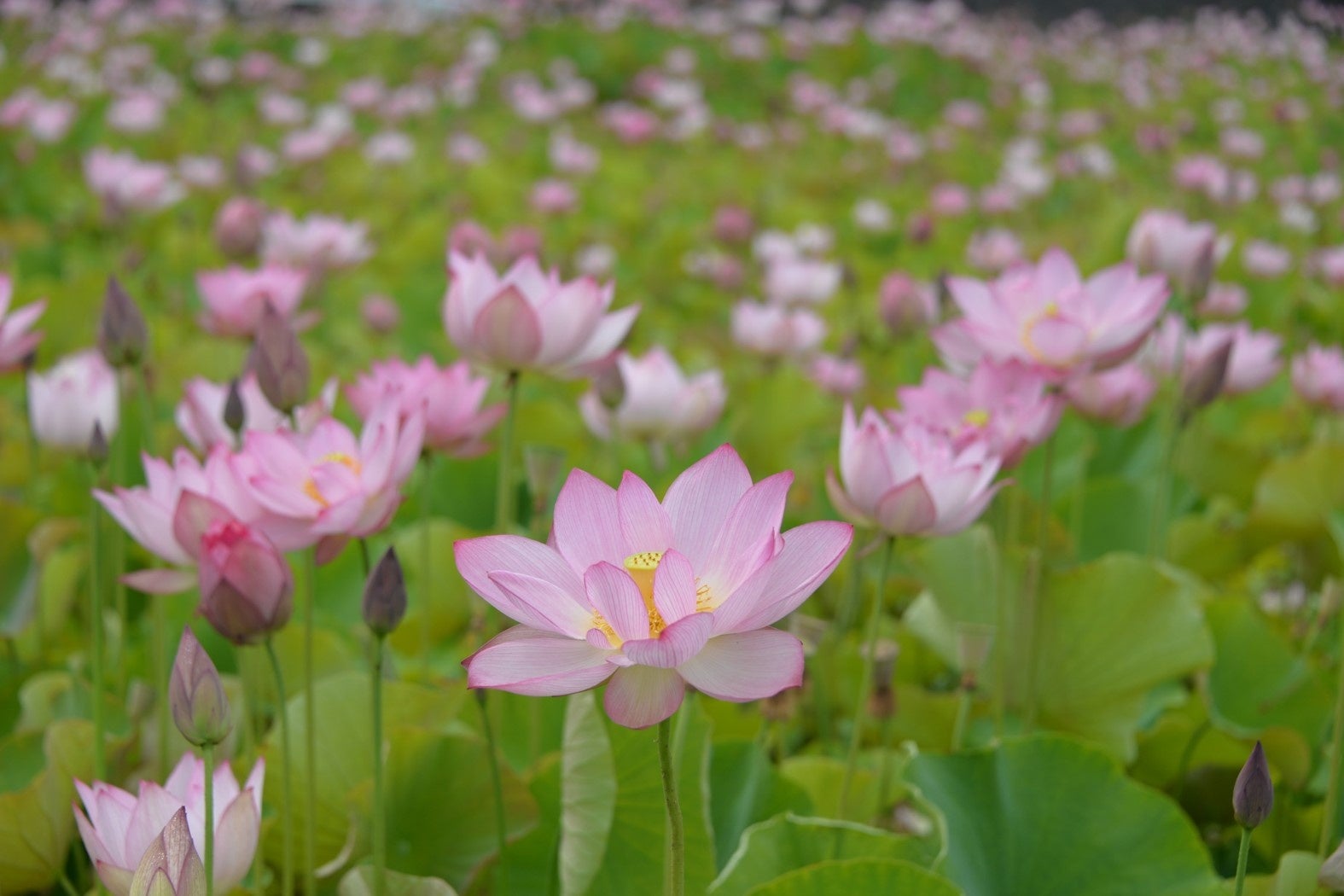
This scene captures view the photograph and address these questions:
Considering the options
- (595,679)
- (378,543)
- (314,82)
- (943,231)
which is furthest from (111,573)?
(314,82)

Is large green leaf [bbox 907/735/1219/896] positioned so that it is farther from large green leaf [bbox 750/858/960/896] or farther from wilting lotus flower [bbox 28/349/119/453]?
wilting lotus flower [bbox 28/349/119/453]

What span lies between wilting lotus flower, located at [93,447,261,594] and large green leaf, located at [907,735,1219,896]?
401mm

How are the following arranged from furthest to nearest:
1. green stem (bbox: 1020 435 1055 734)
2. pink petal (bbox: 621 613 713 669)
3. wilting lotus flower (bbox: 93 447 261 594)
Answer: green stem (bbox: 1020 435 1055 734) < wilting lotus flower (bbox: 93 447 261 594) < pink petal (bbox: 621 613 713 669)

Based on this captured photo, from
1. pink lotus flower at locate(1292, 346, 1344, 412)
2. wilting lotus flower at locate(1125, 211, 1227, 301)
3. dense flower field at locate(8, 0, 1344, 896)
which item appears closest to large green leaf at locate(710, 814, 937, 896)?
dense flower field at locate(8, 0, 1344, 896)

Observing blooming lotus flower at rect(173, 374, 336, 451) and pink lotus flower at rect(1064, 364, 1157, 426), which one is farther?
pink lotus flower at rect(1064, 364, 1157, 426)

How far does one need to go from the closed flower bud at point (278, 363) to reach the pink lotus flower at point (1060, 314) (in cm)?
43

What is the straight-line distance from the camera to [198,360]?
1.47 meters

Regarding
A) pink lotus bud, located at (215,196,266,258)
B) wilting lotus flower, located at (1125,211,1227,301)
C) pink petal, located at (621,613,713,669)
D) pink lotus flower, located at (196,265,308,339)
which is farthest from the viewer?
pink lotus bud, located at (215,196,266,258)

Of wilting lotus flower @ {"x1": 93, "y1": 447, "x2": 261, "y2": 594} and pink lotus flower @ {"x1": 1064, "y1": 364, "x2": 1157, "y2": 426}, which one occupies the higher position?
wilting lotus flower @ {"x1": 93, "y1": 447, "x2": 261, "y2": 594}

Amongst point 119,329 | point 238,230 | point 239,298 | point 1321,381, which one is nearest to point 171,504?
point 119,329

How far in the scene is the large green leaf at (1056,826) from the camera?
0.68 m

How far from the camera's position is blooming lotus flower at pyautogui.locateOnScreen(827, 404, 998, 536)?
64cm

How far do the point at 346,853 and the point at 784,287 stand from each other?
1243 millimetres

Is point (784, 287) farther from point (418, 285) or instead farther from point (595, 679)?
point (595, 679)
